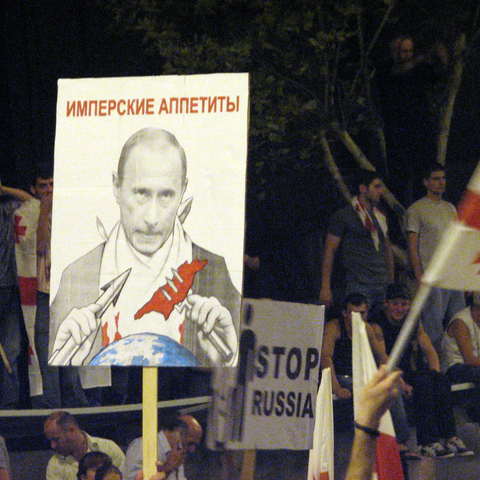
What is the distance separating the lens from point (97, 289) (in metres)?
4.07

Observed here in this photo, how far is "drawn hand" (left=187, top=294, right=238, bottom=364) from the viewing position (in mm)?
3900

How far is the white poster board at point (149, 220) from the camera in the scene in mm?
3924

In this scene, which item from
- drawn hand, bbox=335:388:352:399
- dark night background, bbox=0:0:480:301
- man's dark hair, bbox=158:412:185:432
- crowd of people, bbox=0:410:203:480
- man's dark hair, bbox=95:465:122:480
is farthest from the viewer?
dark night background, bbox=0:0:480:301

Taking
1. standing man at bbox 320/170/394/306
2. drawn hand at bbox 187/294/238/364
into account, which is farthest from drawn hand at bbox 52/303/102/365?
standing man at bbox 320/170/394/306

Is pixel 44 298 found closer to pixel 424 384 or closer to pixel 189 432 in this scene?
pixel 189 432

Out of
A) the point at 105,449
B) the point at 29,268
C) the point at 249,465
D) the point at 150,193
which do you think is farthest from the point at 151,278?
the point at 29,268

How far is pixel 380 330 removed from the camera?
22.2 feet

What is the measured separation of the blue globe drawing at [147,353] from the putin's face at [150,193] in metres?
0.33

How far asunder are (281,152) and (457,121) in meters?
1.68

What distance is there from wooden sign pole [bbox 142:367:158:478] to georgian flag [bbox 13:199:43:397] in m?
2.84

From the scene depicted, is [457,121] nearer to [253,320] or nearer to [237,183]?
[253,320]

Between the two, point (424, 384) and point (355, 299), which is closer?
point (424, 384)

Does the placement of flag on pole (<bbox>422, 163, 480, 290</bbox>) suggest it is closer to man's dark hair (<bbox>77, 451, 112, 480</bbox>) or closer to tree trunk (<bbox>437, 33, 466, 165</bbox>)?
man's dark hair (<bbox>77, 451, 112, 480</bbox>)

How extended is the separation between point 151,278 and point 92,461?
6.03ft
